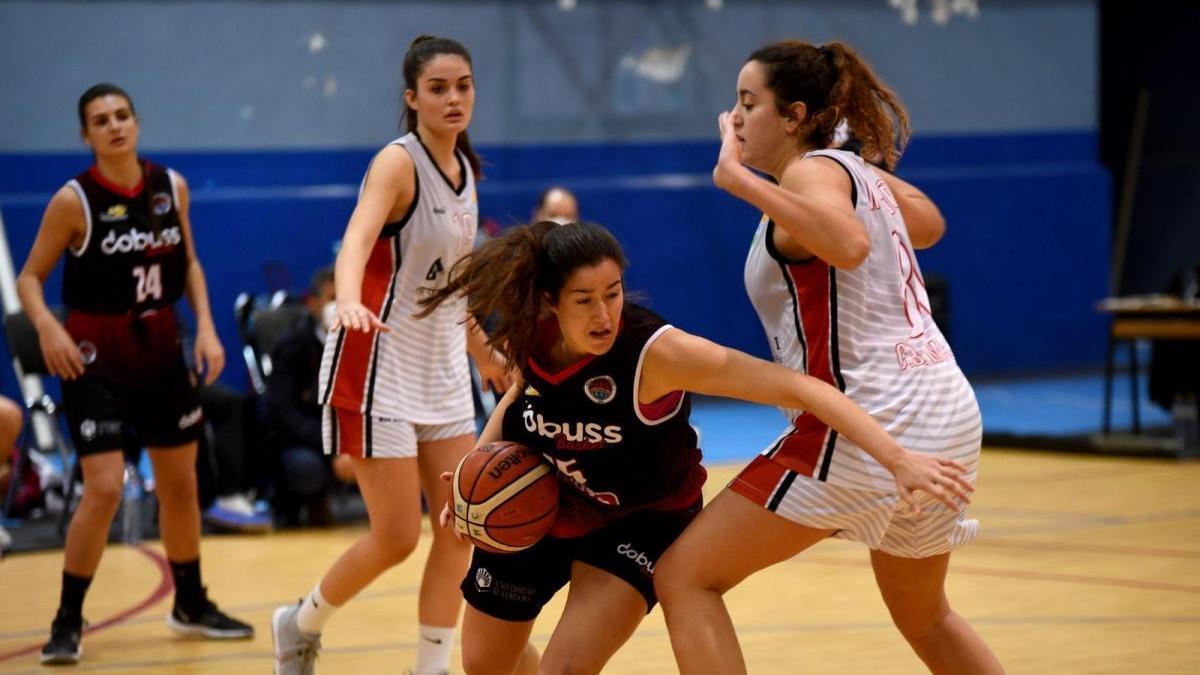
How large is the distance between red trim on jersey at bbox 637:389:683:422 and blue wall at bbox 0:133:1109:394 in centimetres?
633

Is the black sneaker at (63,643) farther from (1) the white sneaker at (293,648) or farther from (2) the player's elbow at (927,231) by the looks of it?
(2) the player's elbow at (927,231)

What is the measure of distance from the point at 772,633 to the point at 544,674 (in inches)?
90.0

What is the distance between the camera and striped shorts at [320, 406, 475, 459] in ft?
16.3

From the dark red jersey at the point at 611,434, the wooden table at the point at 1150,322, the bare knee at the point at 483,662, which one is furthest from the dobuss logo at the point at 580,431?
the wooden table at the point at 1150,322

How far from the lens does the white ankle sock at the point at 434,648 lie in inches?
198

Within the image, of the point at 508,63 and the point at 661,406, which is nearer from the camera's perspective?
the point at 661,406

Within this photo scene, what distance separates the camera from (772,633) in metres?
5.91

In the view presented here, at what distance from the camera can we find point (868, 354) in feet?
12.0

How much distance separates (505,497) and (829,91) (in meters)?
1.21

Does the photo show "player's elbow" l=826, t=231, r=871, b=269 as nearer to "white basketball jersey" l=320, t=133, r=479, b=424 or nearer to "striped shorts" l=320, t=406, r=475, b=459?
"white basketball jersey" l=320, t=133, r=479, b=424

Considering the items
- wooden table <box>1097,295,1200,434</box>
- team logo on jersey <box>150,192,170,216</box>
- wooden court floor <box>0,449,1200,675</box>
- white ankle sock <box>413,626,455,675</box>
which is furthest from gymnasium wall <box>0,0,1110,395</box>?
white ankle sock <box>413,626,455,675</box>

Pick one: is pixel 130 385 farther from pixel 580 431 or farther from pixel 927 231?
pixel 927 231

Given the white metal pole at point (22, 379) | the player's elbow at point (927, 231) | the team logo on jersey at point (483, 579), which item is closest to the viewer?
the team logo on jersey at point (483, 579)

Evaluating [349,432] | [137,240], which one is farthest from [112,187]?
[349,432]
